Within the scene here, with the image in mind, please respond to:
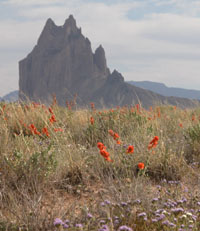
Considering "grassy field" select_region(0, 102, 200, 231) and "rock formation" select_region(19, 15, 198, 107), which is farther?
"rock formation" select_region(19, 15, 198, 107)

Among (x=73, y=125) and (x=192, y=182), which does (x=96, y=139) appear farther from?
(x=192, y=182)

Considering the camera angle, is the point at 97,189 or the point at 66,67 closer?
the point at 97,189

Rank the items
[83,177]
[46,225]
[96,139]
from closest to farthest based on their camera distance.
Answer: [46,225] < [83,177] < [96,139]

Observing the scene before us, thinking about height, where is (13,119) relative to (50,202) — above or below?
above

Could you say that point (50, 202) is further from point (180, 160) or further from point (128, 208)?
point (180, 160)

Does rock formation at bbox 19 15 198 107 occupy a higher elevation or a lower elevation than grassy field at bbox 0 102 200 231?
higher

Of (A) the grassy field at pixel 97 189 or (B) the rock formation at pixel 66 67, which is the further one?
(B) the rock formation at pixel 66 67

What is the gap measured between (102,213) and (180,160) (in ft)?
5.78

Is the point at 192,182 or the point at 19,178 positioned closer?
the point at 19,178

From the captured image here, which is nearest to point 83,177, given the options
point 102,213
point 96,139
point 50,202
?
point 50,202

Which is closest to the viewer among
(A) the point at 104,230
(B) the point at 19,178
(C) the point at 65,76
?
(A) the point at 104,230

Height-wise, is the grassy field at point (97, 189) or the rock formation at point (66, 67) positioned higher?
the rock formation at point (66, 67)

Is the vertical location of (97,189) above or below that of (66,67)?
below

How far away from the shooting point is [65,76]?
116125mm
